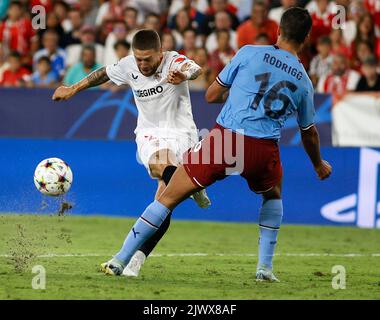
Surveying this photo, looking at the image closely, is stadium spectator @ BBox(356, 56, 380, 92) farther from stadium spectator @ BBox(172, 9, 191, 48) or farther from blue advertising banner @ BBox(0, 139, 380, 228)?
stadium spectator @ BBox(172, 9, 191, 48)

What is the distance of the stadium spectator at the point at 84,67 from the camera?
1628 centimetres

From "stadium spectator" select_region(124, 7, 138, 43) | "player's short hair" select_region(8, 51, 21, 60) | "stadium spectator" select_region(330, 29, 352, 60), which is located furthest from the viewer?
"stadium spectator" select_region(124, 7, 138, 43)

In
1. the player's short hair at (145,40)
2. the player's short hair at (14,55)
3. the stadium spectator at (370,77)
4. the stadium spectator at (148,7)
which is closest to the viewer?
the player's short hair at (145,40)

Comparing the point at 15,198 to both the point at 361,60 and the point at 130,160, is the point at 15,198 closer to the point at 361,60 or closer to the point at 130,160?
the point at 130,160

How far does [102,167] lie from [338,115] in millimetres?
3584

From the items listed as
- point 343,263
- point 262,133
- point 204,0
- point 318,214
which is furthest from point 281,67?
point 204,0

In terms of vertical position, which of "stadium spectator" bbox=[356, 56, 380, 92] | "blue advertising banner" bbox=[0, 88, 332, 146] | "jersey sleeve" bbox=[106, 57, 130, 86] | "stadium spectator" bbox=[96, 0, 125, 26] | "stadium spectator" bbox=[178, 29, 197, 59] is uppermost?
"stadium spectator" bbox=[96, 0, 125, 26]

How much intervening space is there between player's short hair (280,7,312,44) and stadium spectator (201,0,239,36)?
937cm

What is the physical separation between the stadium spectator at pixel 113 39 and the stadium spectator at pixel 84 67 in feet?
1.36

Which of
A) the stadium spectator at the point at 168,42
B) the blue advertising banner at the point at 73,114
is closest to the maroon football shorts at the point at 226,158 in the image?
the blue advertising banner at the point at 73,114

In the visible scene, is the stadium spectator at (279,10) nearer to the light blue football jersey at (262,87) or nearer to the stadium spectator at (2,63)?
the stadium spectator at (2,63)

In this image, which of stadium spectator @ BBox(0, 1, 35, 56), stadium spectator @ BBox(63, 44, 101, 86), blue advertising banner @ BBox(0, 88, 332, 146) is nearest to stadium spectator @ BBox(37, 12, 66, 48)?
stadium spectator @ BBox(0, 1, 35, 56)

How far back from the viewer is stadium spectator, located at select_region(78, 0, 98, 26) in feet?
59.8

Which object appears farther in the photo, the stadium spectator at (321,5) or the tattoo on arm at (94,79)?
the stadium spectator at (321,5)
